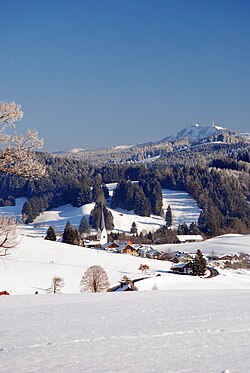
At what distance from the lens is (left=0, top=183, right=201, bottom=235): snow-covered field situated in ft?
444

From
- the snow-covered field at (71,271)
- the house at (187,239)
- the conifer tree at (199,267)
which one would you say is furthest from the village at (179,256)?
the house at (187,239)

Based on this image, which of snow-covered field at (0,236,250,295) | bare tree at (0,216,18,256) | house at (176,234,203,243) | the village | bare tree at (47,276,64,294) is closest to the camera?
bare tree at (0,216,18,256)

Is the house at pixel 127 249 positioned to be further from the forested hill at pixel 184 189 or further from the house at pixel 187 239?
the forested hill at pixel 184 189

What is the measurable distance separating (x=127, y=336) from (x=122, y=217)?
138 m

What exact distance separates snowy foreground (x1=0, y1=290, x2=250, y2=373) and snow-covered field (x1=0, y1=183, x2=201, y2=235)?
11439 centimetres

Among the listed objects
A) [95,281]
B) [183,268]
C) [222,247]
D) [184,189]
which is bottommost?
[222,247]

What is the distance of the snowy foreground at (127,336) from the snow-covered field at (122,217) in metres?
114

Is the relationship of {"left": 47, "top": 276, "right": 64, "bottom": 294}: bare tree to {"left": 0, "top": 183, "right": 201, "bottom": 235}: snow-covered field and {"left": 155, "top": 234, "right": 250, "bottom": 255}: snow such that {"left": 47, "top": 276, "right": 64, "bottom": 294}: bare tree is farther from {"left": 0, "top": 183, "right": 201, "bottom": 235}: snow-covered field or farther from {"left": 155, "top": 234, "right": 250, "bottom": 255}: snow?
{"left": 0, "top": 183, "right": 201, "bottom": 235}: snow-covered field

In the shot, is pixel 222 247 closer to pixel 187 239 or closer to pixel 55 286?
pixel 187 239

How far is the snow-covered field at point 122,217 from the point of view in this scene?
444ft

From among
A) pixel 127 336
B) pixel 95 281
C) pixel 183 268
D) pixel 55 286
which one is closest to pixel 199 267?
pixel 183 268

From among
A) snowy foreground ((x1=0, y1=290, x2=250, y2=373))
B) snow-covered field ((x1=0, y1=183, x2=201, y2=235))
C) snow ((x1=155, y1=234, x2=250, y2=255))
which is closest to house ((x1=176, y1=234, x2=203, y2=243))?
snow ((x1=155, y1=234, x2=250, y2=255))

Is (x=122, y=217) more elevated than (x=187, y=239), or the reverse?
(x=122, y=217)

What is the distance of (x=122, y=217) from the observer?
475ft
